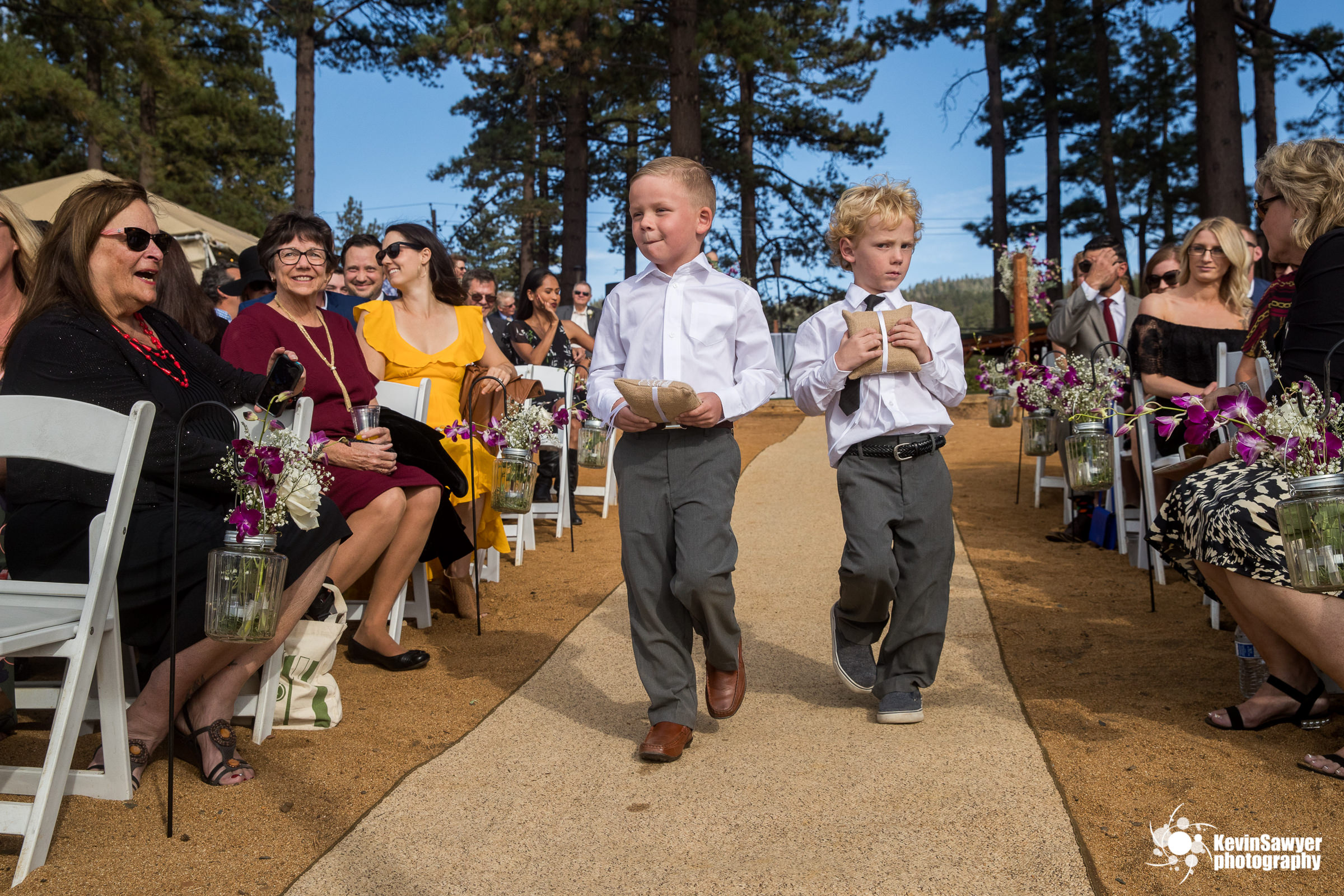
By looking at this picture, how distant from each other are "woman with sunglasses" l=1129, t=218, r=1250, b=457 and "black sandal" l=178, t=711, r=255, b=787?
479 cm

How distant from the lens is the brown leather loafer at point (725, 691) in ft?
11.6

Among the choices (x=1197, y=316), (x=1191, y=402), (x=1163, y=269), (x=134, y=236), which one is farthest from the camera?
(x=1163, y=269)

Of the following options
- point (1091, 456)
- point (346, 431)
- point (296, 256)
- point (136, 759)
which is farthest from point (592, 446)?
point (136, 759)

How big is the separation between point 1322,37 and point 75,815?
2086cm

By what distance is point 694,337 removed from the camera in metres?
3.42

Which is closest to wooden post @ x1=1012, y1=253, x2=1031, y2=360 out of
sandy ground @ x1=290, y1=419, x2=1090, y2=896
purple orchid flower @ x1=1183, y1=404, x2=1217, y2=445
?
sandy ground @ x1=290, y1=419, x2=1090, y2=896

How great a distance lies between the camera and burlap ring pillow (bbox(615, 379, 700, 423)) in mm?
3104

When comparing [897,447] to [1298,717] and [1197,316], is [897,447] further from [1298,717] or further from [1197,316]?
[1197,316]

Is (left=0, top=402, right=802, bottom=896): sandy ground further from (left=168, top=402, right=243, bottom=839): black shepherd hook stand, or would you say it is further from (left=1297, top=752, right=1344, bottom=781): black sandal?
(left=1297, top=752, right=1344, bottom=781): black sandal

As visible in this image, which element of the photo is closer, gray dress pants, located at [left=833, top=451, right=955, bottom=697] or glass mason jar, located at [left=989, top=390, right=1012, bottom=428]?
gray dress pants, located at [left=833, top=451, right=955, bottom=697]

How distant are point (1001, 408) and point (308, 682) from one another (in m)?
6.56

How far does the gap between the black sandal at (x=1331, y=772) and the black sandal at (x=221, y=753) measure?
319 cm

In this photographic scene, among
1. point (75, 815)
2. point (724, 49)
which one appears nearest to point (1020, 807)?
point (75, 815)

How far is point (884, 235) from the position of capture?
143 inches
